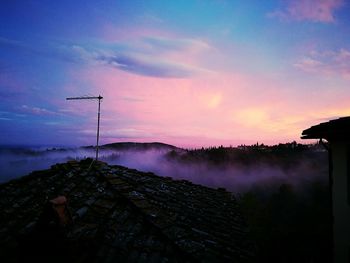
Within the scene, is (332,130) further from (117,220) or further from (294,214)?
(294,214)

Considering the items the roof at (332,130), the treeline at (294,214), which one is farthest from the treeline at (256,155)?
A: the roof at (332,130)

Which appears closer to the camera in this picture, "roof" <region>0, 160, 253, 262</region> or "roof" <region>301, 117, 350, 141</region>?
"roof" <region>0, 160, 253, 262</region>

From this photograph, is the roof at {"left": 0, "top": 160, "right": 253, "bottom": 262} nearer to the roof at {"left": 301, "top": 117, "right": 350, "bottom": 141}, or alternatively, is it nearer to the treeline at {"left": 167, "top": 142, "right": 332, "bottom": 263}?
the treeline at {"left": 167, "top": 142, "right": 332, "bottom": 263}

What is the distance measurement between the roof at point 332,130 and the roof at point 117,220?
4.05 meters

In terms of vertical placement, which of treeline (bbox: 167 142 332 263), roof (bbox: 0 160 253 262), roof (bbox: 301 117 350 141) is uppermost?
roof (bbox: 301 117 350 141)

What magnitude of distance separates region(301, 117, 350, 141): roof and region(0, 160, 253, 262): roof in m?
4.05

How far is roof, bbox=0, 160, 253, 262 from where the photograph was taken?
5445mm

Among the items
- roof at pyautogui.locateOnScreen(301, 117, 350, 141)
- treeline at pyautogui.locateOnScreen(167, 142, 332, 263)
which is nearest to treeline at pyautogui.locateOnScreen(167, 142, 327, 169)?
treeline at pyautogui.locateOnScreen(167, 142, 332, 263)

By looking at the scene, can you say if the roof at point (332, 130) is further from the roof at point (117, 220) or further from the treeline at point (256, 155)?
the treeline at point (256, 155)

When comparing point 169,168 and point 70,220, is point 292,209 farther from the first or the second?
point 169,168

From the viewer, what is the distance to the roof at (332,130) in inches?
352

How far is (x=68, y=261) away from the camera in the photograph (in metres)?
5.14

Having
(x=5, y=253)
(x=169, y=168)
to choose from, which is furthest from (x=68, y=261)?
(x=169, y=168)

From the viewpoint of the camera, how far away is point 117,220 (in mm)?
6430
